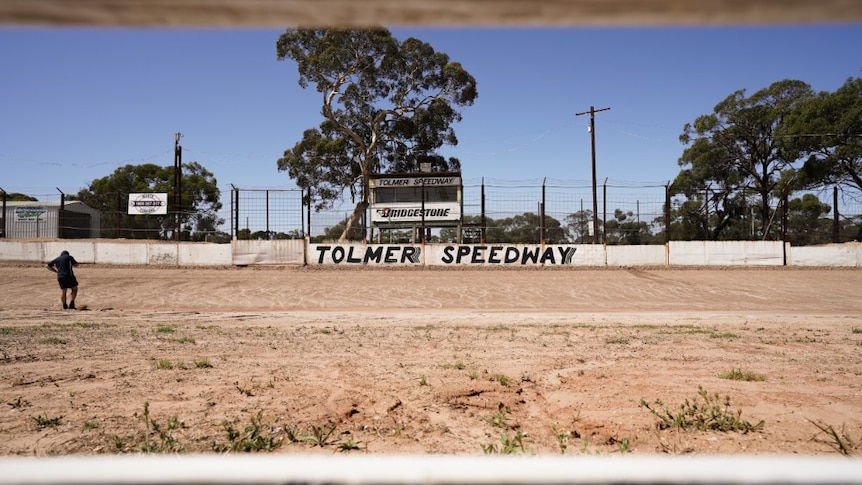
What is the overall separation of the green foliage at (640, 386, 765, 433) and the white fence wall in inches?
684

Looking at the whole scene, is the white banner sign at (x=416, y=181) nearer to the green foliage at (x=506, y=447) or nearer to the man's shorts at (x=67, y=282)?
the man's shorts at (x=67, y=282)

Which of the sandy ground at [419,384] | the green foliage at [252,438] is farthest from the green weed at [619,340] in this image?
the green foliage at [252,438]

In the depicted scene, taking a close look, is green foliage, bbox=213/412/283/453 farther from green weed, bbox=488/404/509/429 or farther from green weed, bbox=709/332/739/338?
green weed, bbox=709/332/739/338

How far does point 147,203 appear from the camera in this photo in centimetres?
2891

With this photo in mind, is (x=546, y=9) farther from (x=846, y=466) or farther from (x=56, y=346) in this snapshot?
(x=56, y=346)

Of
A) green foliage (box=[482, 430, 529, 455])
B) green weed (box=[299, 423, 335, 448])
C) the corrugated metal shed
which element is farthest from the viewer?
the corrugated metal shed

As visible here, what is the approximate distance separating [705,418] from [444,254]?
18.1 m

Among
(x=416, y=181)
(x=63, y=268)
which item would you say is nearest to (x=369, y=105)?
(x=416, y=181)

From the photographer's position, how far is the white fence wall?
2086 centimetres

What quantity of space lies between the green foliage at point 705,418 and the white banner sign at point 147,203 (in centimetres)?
3120

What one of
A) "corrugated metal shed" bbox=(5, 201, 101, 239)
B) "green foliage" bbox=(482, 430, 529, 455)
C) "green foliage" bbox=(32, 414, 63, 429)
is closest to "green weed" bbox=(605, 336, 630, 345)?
"green foliage" bbox=(482, 430, 529, 455)

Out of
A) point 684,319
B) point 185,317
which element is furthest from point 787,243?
point 185,317

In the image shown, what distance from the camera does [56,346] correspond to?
6398 mm

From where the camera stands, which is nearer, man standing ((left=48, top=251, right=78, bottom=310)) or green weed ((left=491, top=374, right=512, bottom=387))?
green weed ((left=491, top=374, right=512, bottom=387))
